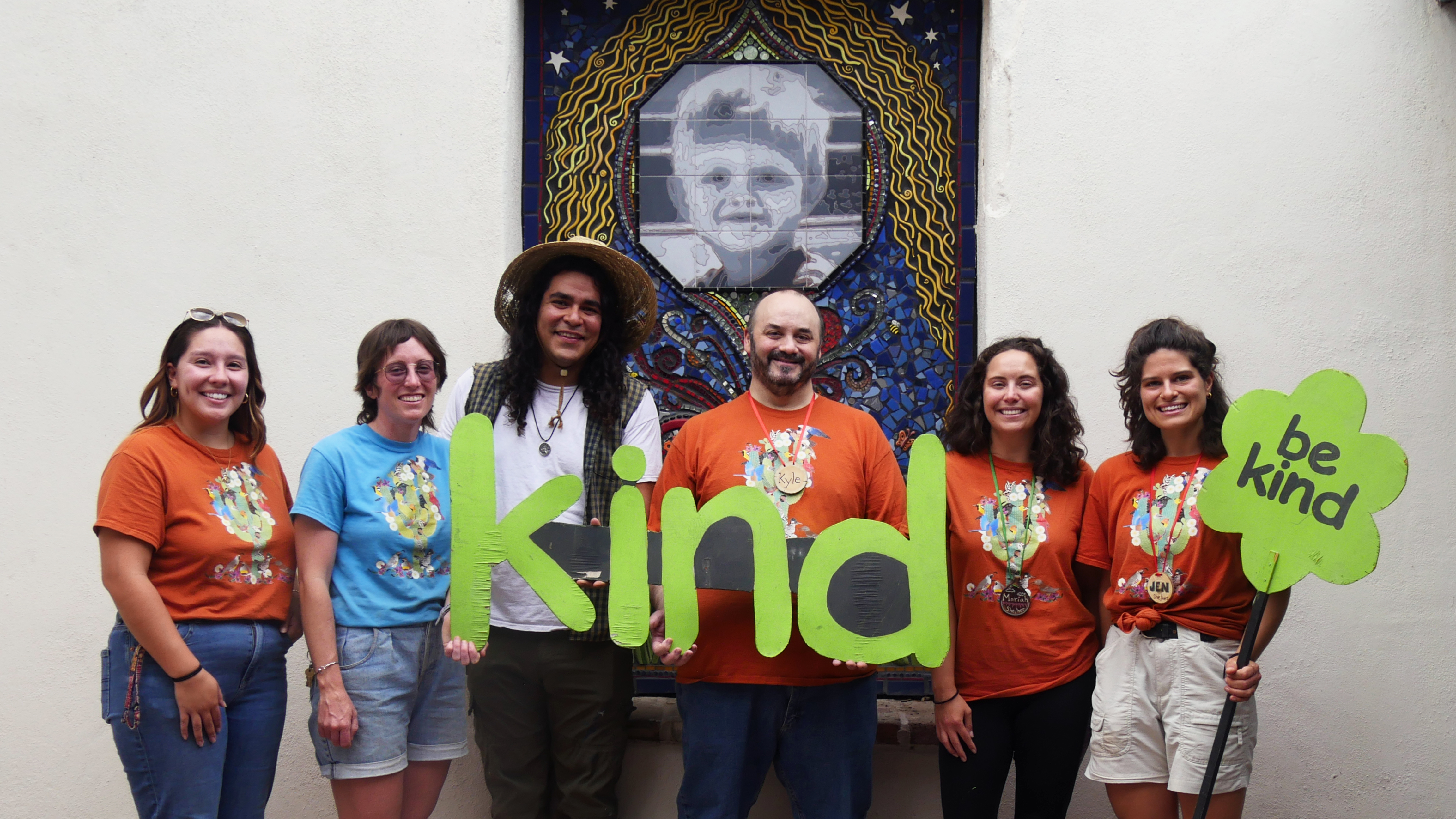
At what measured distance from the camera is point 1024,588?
2.71 meters

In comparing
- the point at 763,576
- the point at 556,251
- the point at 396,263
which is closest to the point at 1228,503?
the point at 763,576

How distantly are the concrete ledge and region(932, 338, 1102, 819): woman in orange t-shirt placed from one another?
0.60m

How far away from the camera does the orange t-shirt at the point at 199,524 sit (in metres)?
2.44

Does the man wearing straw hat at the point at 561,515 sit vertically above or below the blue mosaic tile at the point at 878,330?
below

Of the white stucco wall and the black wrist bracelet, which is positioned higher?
the white stucco wall

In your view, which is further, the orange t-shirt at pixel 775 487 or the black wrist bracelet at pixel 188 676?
the orange t-shirt at pixel 775 487

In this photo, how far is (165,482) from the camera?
2.49m

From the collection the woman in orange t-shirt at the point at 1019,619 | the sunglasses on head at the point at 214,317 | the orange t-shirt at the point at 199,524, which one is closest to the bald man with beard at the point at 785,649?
the woman in orange t-shirt at the point at 1019,619

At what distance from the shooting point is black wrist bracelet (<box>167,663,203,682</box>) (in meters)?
2.41

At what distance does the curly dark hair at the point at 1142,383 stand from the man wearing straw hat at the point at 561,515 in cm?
134

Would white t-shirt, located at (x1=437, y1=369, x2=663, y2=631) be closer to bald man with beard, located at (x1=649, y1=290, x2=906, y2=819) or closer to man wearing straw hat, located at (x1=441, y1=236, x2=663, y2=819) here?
man wearing straw hat, located at (x1=441, y1=236, x2=663, y2=819)

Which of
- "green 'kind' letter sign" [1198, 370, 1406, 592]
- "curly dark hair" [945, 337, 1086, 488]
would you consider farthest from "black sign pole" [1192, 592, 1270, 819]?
"curly dark hair" [945, 337, 1086, 488]

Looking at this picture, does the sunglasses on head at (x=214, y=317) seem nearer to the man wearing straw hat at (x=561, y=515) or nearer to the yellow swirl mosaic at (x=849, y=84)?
the man wearing straw hat at (x=561, y=515)

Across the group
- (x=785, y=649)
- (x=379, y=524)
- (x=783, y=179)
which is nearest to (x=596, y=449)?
(x=379, y=524)
